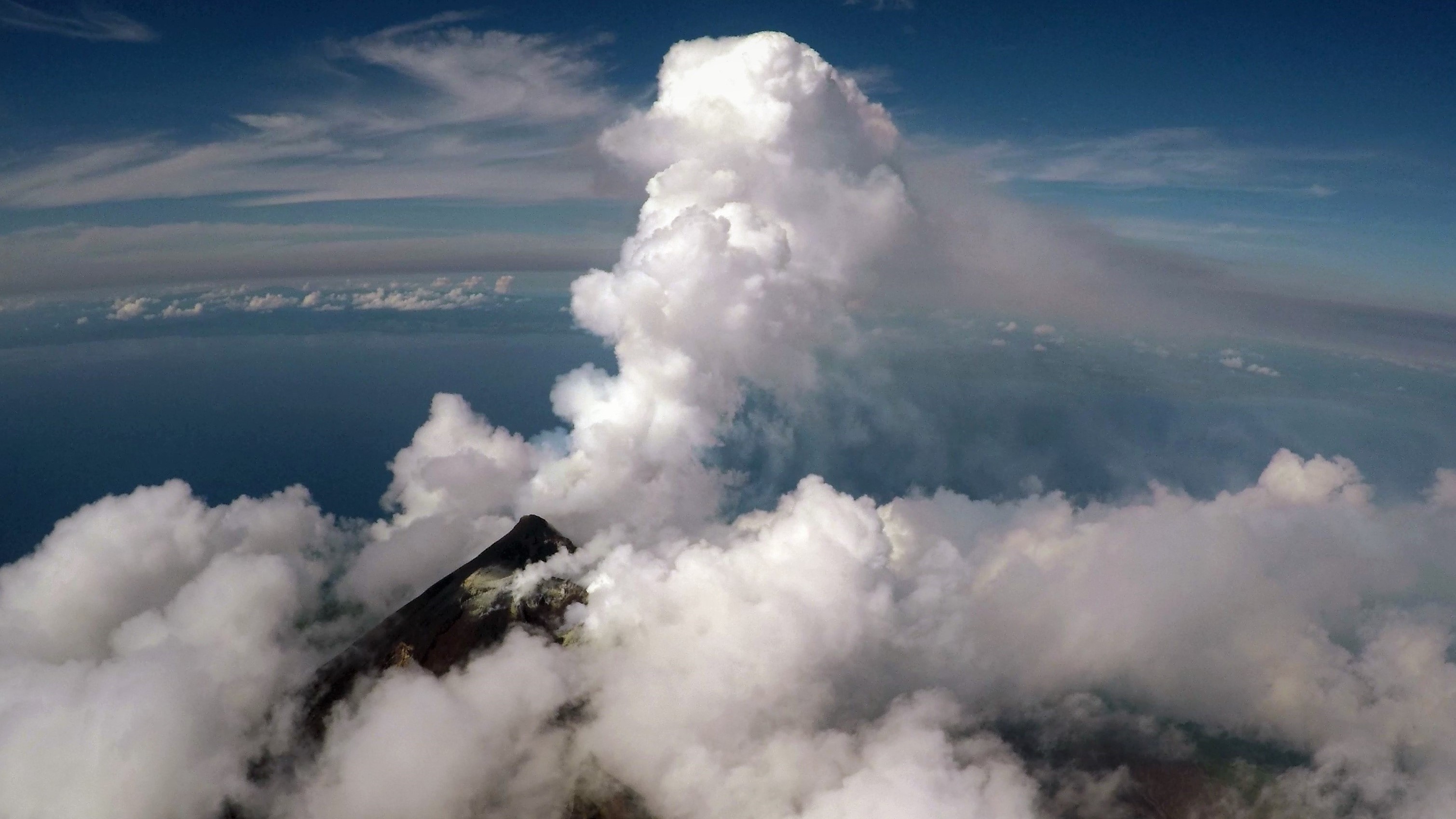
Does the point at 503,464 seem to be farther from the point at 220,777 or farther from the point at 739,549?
the point at 220,777

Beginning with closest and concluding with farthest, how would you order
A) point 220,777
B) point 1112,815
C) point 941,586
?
1. point 220,777
2. point 1112,815
3. point 941,586

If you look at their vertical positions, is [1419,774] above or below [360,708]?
below

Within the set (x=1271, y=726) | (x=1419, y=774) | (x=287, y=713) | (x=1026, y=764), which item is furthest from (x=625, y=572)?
(x=1419, y=774)

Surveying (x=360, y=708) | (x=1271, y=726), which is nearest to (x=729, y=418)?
(x=360, y=708)

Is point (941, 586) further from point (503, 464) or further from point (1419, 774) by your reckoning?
point (1419, 774)

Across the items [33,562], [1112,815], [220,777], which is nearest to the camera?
[220,777]

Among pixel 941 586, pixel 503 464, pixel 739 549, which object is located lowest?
pixel 941 586

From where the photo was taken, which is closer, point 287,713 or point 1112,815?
point 287,713
